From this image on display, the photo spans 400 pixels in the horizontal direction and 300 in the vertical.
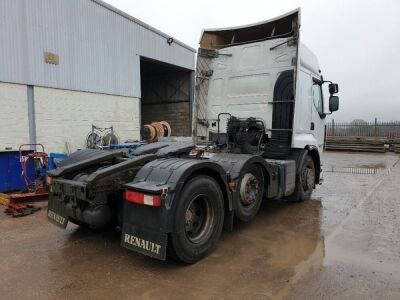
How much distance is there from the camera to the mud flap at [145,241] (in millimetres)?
3408

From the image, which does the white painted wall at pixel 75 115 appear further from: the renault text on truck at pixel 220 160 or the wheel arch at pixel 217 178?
the wheel arch at pixel 217 178

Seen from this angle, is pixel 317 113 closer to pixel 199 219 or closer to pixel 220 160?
pixel 220 160

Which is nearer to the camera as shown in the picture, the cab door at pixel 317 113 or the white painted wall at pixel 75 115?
the cab door at pixel 317 113

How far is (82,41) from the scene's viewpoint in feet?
42.7

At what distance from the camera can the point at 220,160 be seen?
4.96 metres

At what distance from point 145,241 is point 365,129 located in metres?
28.9

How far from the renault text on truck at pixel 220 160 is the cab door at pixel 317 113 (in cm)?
2

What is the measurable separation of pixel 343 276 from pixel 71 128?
11.5 metres

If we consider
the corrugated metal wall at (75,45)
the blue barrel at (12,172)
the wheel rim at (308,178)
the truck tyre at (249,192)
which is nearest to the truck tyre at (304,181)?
the wheel rim at (308,178)

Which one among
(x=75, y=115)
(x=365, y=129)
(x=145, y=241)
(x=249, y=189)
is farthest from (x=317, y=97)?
(x=365, y=129)

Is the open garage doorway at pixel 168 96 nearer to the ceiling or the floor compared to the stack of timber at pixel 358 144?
nearer to the ceiling

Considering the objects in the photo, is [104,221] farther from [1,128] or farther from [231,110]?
[1,128]

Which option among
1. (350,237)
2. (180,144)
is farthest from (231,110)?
(350,237)

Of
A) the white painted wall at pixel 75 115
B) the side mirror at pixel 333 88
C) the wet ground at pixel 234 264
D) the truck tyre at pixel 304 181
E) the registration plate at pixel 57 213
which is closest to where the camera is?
the wet ground at pixel 234 264
